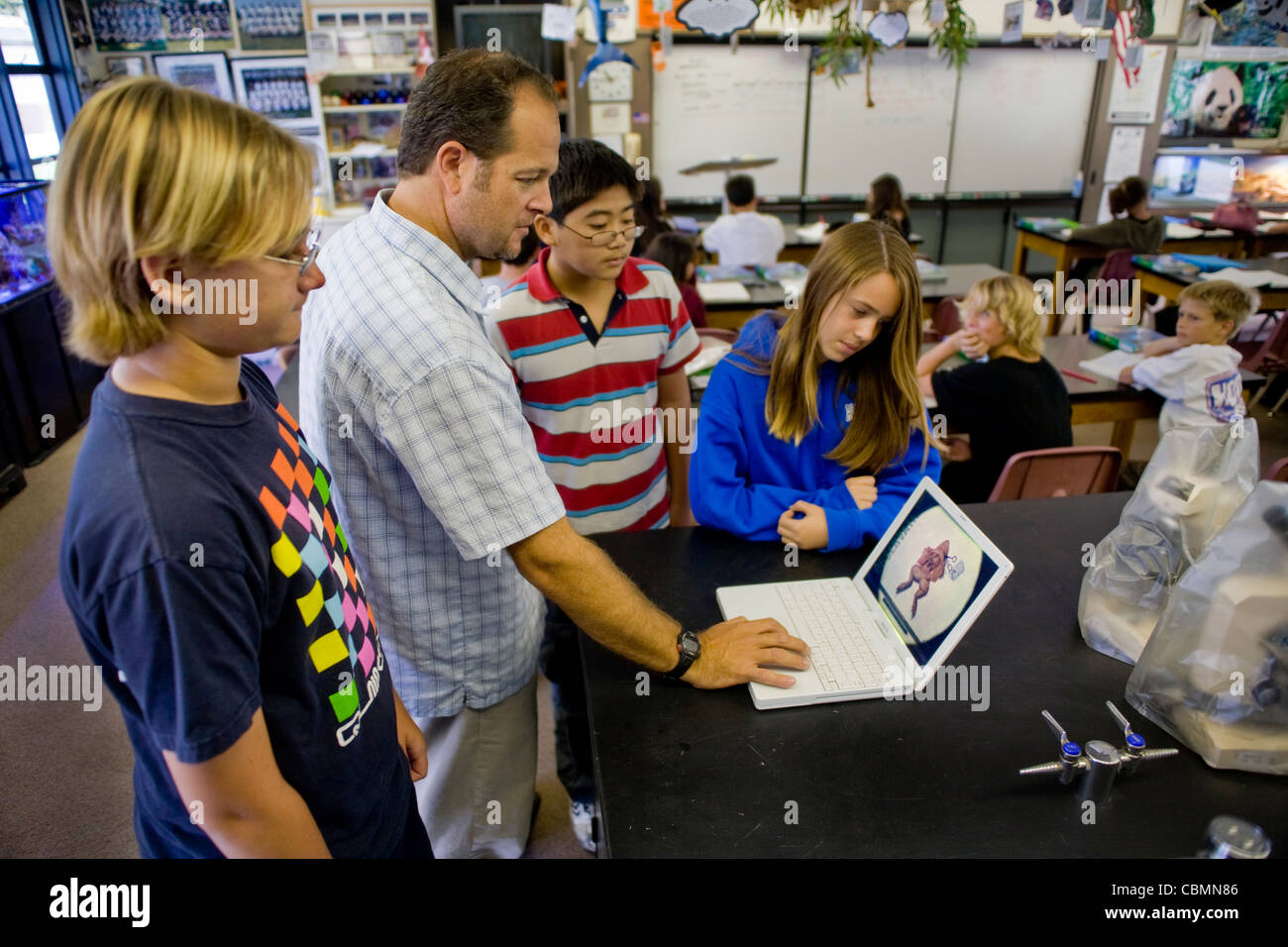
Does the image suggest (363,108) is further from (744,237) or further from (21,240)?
(744,237)

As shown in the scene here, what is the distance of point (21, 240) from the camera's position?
405 cm

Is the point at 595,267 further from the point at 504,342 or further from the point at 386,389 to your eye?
the point at 386,389

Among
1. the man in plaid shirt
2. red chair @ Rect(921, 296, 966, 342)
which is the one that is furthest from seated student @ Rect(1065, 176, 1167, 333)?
the man in plaid shirt

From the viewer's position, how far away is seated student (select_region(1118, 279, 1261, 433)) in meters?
2.80

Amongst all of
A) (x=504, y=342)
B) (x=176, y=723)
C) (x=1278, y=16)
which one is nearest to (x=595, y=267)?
(x=504, y=342)

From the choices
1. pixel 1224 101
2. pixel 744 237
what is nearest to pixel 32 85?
pixel 744 237

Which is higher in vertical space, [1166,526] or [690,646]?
[1166,526]

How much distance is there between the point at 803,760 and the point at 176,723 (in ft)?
2.24

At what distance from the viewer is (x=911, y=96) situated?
6480mm

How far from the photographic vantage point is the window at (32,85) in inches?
184

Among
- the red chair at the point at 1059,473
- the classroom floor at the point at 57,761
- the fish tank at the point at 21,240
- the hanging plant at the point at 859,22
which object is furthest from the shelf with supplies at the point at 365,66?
the red chair at the point at 1059,473

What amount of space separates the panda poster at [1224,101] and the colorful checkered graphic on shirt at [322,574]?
8.09m

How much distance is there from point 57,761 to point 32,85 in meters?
4.76
